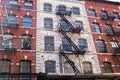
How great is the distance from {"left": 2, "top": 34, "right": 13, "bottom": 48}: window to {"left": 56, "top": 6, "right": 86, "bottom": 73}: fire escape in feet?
21.0

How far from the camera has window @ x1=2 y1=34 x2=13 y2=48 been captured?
2175cm

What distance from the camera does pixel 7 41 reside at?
868 inches

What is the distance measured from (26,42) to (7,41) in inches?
91.4

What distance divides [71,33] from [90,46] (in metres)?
3.19

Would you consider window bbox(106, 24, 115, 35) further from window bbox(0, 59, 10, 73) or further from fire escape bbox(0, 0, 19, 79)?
window bbox(0, 59, 10, 73)

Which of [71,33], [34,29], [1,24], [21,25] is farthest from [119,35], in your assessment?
[1,24]

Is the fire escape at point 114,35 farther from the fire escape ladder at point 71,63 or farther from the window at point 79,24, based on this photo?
the fire escape ladder at point 71,63

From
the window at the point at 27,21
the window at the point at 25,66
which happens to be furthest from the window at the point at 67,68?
the window at the point at 27,21

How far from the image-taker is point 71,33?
24812mm

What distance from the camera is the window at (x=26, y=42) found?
22.2m

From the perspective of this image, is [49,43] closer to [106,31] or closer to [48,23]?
[48,23]

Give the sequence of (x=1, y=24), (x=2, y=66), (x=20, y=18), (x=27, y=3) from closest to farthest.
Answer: (x=2, y=66), (x=1, y=24), (x=20, y=18), (x=27, y=3)

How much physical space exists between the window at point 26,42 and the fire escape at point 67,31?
408 cm

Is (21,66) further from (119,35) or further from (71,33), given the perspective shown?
(119,35)
